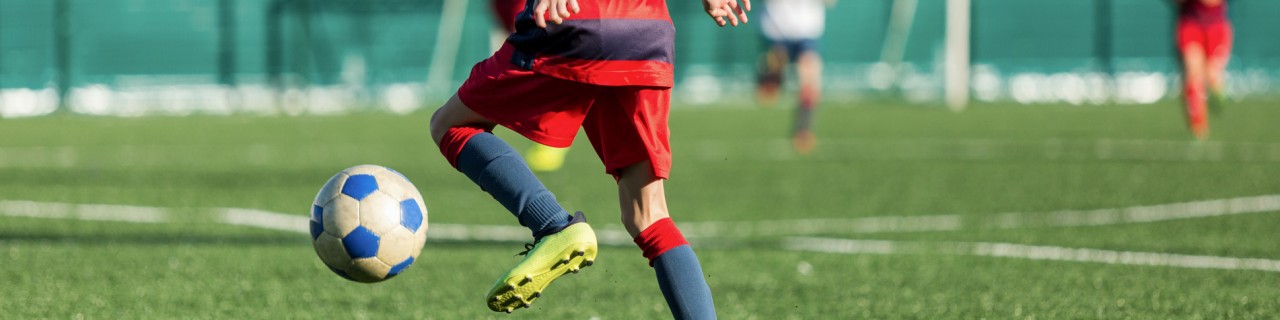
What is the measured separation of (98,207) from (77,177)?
86.6 inches

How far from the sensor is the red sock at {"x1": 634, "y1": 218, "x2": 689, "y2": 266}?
3463 mm

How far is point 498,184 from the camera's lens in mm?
3504

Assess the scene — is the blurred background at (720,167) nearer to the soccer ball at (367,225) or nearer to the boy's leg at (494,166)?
the soccer ball at (367,225)

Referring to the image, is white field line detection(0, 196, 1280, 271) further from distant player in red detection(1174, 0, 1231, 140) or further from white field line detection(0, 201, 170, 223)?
distant player in red detection(1174, 0, 1231, 140)

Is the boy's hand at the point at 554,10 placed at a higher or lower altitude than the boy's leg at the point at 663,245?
higher

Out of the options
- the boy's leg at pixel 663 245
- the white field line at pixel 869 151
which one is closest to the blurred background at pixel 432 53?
the white field line at pixel 869 151

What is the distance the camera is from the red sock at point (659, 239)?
11.4 ft

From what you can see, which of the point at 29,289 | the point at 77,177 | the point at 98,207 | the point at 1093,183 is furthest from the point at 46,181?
the point at 1093,183

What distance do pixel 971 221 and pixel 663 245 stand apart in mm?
3791

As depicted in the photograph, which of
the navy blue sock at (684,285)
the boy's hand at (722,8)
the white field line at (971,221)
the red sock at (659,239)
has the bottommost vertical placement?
the white field line at (971,221)

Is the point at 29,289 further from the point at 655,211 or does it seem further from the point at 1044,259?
the point at 1044,259

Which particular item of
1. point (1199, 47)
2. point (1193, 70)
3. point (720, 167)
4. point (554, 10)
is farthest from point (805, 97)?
point (554, 10)

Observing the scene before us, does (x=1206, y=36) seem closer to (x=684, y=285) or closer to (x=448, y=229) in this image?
(x=448, y=229)

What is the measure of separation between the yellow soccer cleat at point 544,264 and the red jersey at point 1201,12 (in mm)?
10209
